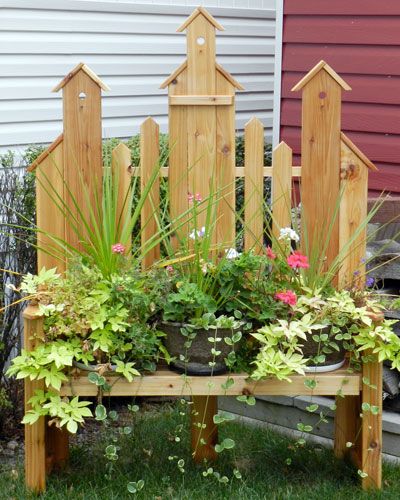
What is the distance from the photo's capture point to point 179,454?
438 cm

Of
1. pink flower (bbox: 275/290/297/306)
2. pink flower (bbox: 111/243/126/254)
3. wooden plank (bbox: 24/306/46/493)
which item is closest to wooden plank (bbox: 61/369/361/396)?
wooden plank (bbox: 24/306/46/493)

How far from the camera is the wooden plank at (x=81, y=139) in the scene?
416cm

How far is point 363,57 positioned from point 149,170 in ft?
7.25

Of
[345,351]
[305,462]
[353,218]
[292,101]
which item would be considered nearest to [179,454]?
[305,462]

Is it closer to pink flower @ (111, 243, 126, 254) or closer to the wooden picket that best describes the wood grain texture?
the wooden picket

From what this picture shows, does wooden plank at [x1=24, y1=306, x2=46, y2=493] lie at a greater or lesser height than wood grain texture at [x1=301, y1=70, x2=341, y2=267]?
lesser

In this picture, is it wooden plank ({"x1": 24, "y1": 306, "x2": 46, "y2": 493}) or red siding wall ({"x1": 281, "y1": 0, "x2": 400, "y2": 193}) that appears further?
red siding wall ({"x1": 281, "y1": 0, "x2": 400, "y2": 193})

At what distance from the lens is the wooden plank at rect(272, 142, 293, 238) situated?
420 centimetres

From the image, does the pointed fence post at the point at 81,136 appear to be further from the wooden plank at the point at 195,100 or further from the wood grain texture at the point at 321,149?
the wood grain texture at the point at 321,149

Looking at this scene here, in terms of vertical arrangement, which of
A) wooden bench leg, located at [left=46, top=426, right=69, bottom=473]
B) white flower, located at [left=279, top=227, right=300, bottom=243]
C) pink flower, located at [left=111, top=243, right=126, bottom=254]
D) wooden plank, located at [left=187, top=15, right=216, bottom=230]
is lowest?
wooden bench leg, located at [left=46, top=426, right=69, bottom=473]

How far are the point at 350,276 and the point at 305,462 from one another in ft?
2.84

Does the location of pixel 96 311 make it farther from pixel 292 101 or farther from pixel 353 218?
pixel 292 101

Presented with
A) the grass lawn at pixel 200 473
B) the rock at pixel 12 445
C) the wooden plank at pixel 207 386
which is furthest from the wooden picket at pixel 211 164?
the rock at pixel 12 445

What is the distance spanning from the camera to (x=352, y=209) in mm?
4250
